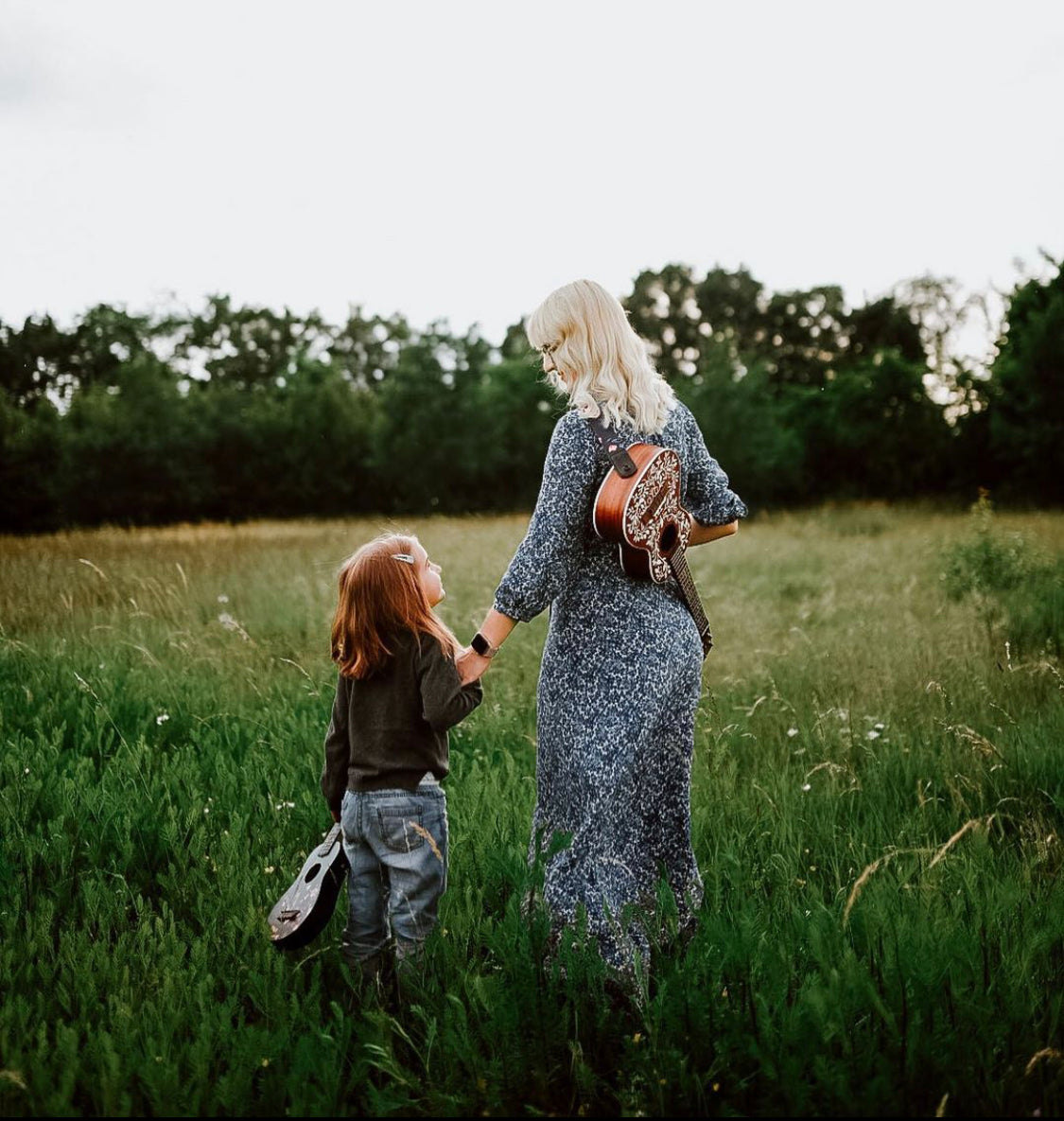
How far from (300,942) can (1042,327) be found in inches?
1083

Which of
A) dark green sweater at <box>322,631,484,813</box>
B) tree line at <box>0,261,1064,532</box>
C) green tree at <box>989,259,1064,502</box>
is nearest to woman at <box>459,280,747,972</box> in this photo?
dark green sweater at <box>322,631,484,813</box>

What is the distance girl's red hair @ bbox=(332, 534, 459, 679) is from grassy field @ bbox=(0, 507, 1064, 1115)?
31.0 inches

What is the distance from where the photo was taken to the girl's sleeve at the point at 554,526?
263cm

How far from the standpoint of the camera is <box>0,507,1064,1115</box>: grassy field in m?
2.08

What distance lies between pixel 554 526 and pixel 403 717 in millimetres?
674

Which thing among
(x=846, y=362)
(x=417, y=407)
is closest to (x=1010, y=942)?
(x=417, y=407)

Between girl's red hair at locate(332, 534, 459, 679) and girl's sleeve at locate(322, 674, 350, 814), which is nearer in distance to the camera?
girl's red hair at locate(332, 534, 459, 679)

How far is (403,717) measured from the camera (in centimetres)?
256

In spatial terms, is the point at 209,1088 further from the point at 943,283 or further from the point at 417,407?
the point at 943,283

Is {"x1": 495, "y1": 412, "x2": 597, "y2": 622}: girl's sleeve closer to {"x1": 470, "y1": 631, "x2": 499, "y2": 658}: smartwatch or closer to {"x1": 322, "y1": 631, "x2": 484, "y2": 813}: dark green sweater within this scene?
{"x1": 470, "y1": 631, "x2": 499, "y2": 658}: smartwatch

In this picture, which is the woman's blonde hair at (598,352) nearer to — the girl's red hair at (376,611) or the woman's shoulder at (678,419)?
the woman's shoulder at (678,419)

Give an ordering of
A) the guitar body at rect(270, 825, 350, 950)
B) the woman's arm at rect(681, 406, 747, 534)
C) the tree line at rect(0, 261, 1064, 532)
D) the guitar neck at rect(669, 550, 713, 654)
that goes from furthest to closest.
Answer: the tree line at rect(0, 261, 1064, 532), the woman's arm at rect(681, 406, 747, 534), the guitar neck at rect(669, 550, 713, 654), the guitar body at rect(270, 825, 350, 950)

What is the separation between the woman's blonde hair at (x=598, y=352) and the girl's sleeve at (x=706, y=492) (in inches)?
11.0

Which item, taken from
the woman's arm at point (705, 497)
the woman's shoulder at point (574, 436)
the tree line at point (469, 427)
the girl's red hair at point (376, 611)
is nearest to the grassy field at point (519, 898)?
the girl's red hair at point (376, 611)
